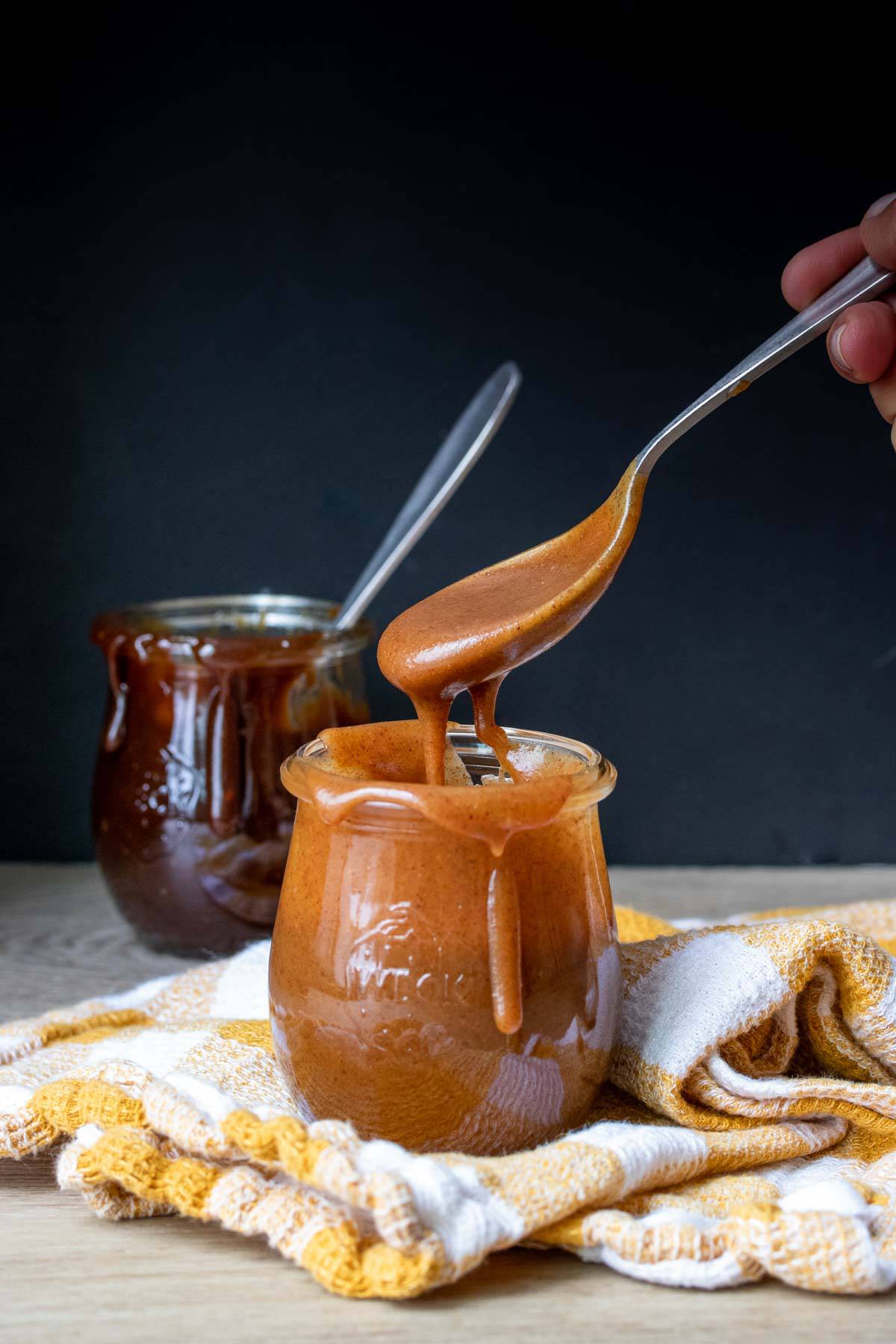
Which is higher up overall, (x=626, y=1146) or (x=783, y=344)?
(x=783, y=344)

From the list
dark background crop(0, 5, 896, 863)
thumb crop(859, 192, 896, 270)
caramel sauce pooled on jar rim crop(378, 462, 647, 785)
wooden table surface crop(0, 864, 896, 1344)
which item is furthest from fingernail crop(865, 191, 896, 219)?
wooden table surface crop(0, 864, 896, 1344)

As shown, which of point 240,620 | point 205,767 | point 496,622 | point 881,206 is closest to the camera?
point 496,622

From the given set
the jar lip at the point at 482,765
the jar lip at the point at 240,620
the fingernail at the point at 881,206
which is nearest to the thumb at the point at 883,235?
the fingernail at the point at 881,206

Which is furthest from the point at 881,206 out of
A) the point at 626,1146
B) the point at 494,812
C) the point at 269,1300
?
the point at 269,1300

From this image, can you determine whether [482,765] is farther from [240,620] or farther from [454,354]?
[454,354]

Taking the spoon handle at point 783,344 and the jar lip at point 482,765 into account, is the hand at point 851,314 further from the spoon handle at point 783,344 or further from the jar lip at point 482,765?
the jar lip at point 482,765

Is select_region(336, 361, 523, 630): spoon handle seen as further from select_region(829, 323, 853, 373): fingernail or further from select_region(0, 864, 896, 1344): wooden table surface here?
select_region(0, 864, 896, 1344): wooden table surface
